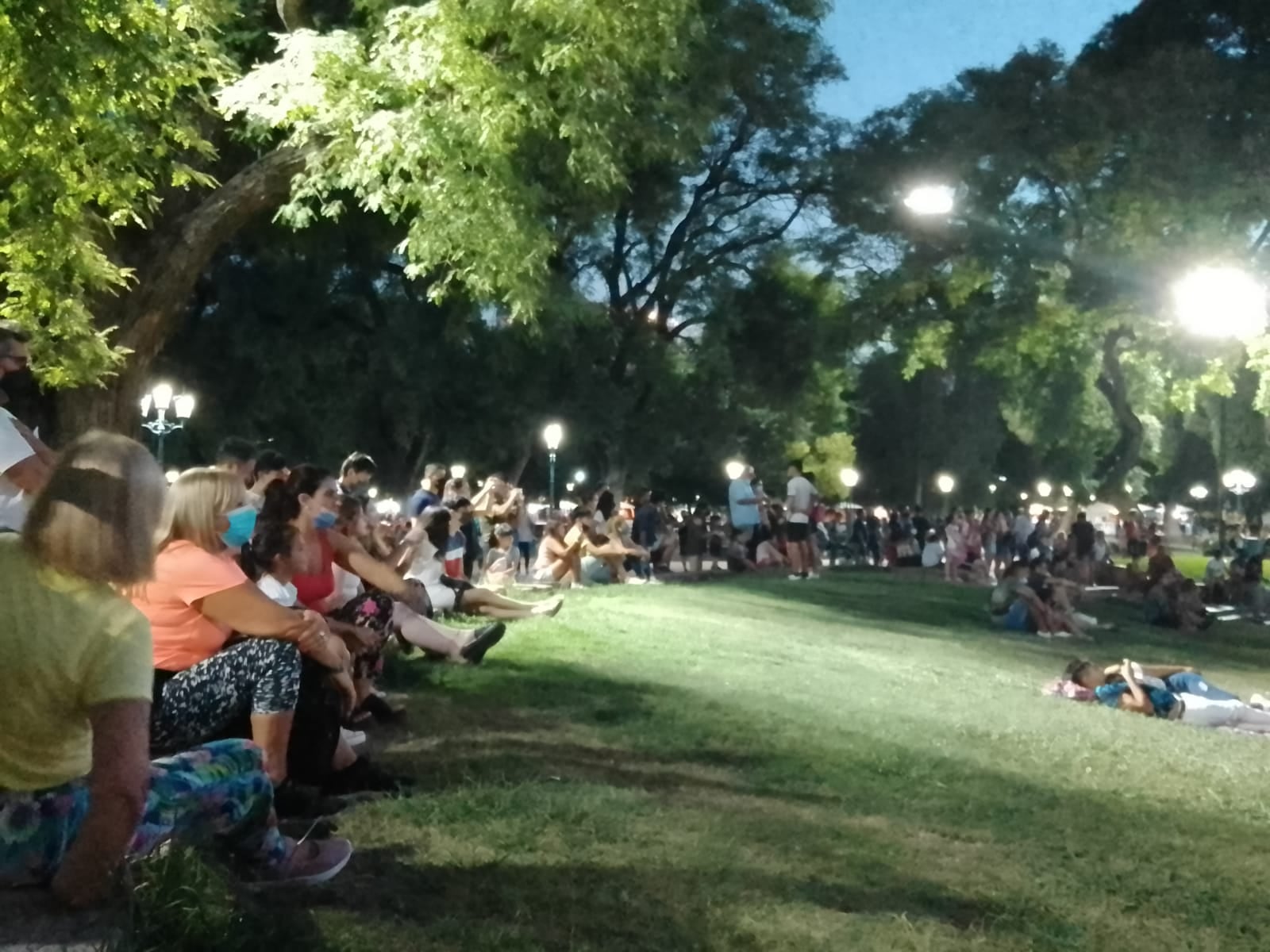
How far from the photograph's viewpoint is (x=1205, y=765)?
8422mm

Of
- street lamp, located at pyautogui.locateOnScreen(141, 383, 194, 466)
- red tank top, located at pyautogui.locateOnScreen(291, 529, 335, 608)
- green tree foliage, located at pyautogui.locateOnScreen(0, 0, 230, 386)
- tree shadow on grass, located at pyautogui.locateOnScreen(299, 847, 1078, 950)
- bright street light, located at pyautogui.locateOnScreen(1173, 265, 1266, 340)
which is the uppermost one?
bright street light, located at pyautogui.locateOnScreen(1173, 265, 1266, 340)

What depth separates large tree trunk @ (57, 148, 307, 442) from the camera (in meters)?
13.6

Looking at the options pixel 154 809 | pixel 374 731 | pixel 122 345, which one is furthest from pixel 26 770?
pixel 122 345

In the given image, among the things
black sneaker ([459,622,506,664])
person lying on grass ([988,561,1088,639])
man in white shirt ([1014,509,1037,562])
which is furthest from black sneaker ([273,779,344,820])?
man in white shirt ([1014,509,1037,562])

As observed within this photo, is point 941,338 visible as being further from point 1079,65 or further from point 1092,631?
point 1092,631

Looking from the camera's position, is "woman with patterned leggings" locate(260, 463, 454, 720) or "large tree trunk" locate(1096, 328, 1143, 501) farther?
"large tree trunk" locate(1096, 328, 1143, 501)

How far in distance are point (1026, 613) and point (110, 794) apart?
16.3 m

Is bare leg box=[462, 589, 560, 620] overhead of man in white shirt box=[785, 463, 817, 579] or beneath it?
beneath

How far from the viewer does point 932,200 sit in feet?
102

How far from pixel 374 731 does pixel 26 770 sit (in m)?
3.59

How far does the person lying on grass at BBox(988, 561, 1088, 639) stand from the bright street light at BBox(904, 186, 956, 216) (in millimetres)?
14251

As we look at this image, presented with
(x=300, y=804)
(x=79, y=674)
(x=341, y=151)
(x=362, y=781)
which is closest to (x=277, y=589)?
(x=362, y=781)

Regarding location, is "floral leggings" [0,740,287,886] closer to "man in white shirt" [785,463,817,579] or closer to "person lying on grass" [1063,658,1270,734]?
"person lying on grass" [1063,658,1270,734]

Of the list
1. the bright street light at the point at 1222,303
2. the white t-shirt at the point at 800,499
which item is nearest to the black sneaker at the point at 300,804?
the white t-shirt at the point at 800,499
